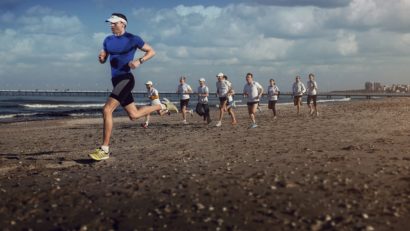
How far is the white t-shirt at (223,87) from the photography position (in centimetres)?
1838

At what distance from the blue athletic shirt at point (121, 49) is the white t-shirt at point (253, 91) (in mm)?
9707

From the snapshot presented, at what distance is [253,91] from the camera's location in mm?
17250

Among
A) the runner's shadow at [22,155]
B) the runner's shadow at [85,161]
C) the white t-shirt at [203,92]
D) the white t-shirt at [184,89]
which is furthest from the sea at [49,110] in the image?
the runner's shadow at [85,161]

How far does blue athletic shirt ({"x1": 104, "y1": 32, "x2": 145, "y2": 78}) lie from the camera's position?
7.91 m

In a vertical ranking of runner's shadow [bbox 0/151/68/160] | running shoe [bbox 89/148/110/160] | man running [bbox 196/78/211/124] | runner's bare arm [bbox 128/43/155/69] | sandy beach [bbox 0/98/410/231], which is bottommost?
sandy beach [bbox 0/98/410/231]

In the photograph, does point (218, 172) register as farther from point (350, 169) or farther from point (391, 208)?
point (391, 208)

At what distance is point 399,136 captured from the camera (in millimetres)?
11570

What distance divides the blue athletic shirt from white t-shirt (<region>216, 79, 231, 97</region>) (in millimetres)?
10494

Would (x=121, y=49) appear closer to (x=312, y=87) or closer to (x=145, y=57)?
(x=145, y=57)

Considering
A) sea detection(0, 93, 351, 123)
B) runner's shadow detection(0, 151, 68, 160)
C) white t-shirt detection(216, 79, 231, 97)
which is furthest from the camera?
sea detection(0, 93, 351, 123)

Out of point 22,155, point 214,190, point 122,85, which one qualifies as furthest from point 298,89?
point 214,190

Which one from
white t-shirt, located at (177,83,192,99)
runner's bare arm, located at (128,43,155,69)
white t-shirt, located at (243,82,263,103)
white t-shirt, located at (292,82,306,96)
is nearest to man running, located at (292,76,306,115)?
white t-shirt, located at (292,82,306,96)

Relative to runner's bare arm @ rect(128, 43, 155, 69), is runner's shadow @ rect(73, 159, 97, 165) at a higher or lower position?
lower

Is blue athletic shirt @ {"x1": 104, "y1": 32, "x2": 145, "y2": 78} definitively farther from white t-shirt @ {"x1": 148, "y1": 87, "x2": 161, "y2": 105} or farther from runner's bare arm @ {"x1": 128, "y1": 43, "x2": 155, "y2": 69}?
white t-shirt @ {"x1": 148, "y1": 87, "x2": 161, "y2": 105}
